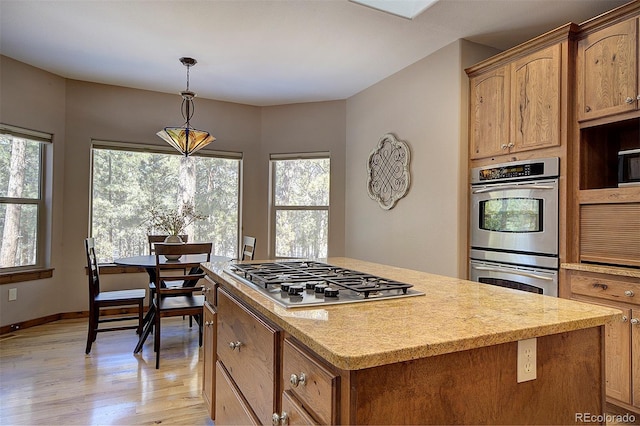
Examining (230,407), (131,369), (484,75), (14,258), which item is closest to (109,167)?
(14,258)

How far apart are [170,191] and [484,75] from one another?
3.67m

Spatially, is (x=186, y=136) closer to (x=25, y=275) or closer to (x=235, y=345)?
(x=25, y=275)

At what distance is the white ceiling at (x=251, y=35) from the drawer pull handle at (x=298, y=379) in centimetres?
242

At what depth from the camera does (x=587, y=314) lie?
1132 millimetres

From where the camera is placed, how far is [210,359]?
79.5 inches

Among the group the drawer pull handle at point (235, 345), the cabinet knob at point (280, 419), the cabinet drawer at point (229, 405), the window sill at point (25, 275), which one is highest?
the drawer pull handle at point (235, 345)

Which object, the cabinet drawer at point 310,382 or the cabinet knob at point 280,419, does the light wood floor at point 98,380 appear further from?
the cabinet drawer at point 310,382

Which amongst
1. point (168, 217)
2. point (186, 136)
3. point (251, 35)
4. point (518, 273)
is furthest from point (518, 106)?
point (168, 217)

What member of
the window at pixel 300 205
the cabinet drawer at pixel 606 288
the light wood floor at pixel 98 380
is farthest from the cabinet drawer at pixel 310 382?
the window at pixel 300 205

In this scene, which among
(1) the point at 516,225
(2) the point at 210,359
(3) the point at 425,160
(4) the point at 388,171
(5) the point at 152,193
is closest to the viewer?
(2) the point at 210,359

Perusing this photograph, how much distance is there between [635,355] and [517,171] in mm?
1324

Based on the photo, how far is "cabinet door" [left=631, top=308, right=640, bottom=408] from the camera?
210 cm

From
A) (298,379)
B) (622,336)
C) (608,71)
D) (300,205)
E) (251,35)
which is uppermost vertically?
(251,35)

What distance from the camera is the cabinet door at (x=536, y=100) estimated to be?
99.2 inches
